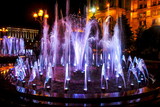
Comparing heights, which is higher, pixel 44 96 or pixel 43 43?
pixel 43 43

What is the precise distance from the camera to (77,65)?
11945mm

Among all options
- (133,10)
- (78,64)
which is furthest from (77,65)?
(133,10)

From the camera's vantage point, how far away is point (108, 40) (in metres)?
27.0

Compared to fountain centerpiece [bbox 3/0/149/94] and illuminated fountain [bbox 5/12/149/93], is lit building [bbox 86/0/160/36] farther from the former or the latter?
illuminated fountain [bbox 5/12/149/93]

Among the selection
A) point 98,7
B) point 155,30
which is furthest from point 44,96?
point 98,7

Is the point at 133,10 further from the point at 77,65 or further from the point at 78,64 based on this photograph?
the point at 77,65

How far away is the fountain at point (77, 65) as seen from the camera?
7477 millimetres

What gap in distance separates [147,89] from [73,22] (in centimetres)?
1231

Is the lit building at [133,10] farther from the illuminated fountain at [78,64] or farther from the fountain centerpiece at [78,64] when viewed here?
the illuminated fountain at [78,64]

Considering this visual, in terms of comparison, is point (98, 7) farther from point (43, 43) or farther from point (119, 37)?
point (43, 43)

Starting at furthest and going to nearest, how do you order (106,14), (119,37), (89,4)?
(89,4)
(106,14)
(119,37)

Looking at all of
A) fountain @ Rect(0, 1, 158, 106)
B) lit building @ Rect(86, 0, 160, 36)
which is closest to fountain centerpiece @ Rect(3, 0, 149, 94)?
fountain @ Rect(0, 1, 158, 106)

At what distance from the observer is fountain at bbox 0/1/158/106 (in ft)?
24.5

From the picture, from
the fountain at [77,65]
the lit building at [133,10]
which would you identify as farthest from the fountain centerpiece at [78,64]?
the lit building at [133,10]
